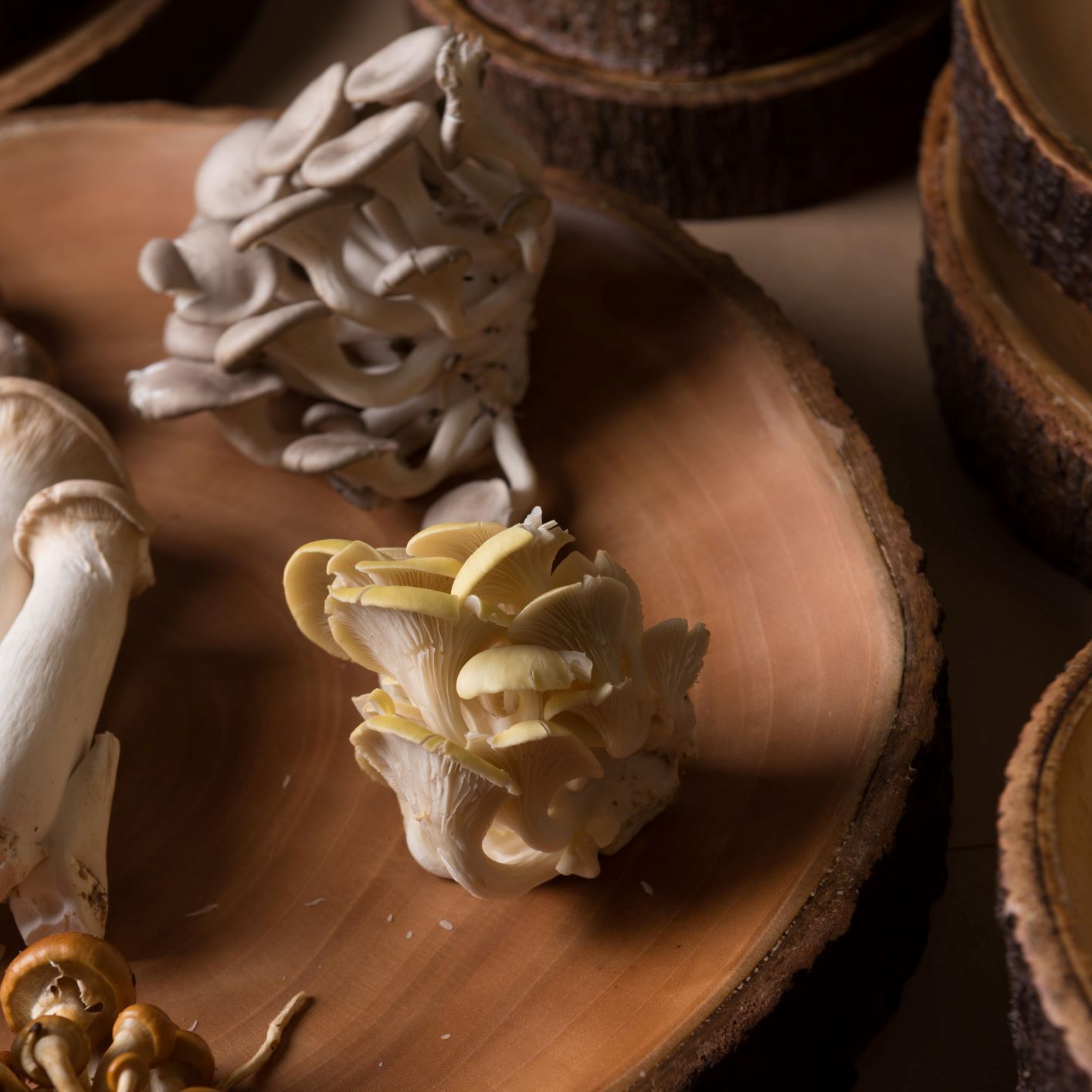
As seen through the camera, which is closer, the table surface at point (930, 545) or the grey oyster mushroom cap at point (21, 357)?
the table surface at point (930, 545)

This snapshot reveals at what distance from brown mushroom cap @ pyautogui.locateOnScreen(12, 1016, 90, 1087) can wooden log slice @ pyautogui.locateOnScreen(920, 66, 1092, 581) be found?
1301 millimetres

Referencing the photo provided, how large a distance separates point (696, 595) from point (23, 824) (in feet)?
2.57

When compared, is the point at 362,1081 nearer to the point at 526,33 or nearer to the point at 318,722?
the point at 318,722

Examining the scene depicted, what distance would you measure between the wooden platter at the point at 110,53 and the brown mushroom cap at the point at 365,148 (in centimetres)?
110

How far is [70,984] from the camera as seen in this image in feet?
4.31

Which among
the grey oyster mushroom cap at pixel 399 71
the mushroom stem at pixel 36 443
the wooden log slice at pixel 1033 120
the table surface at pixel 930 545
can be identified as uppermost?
the grey oyster mushroom cap at pixel 399 71

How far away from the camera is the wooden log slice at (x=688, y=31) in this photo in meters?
2.29

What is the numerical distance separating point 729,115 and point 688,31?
A: 0.16 m

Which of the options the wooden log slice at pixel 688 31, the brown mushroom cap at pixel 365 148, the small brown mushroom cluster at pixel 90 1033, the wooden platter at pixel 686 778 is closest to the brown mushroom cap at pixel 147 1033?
the small brown mushroom cluster at pixel 90 1033

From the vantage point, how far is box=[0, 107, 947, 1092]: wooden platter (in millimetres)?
1312

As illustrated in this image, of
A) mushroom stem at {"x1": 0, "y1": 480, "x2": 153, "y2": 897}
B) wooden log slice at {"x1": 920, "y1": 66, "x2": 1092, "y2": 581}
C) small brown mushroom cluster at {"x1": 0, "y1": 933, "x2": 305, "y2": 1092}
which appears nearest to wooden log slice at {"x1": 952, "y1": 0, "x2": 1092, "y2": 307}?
wooden log slice at {"x1": 920, "y1": 66, "x2": 1092, "y2": 581}

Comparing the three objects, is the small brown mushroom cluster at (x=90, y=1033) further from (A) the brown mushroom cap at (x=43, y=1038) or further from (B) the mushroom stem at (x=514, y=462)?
(B) the mushroom stem at (x=514, y=462)

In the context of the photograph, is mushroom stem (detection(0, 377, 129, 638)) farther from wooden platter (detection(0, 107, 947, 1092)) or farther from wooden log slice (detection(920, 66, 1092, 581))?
wooden log slice (detection(920, 66, 1092, 581))

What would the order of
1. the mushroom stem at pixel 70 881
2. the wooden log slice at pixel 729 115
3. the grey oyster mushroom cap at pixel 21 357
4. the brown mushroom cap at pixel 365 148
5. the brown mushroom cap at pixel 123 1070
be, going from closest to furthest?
the brown mushroom cap at pixel 123 1070 < the mushroom stem at pixel 70 881 < the brown mushroom cap at pixel 365 148 < the grey oyster mushroom cap at pixel 21 357 < the wooden log slice at pixel 729 115
